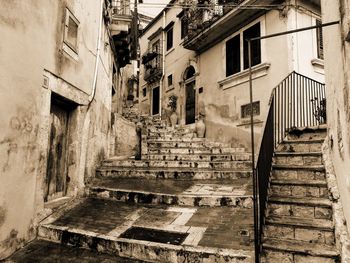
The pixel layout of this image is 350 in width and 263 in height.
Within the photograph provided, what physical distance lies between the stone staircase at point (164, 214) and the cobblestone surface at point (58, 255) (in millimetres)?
98


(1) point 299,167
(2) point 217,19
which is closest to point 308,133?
(1) point 299,167

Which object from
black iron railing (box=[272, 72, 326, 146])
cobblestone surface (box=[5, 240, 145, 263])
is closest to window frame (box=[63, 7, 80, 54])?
cobblestone surface (box=[5, 240, 145, 263])

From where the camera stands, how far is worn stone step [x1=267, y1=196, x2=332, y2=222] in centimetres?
362

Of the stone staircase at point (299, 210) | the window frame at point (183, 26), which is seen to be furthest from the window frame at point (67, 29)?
the window frame at point (183, 26)

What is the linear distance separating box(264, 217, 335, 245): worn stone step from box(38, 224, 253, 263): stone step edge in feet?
3.04

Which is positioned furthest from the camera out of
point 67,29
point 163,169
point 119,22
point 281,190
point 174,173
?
point 119,22

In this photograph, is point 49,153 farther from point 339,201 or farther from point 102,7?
point 339,201

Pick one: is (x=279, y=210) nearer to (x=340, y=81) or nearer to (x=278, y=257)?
(x=278, y=257)

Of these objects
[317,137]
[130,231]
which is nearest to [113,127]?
[130,231]

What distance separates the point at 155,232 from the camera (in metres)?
3.63

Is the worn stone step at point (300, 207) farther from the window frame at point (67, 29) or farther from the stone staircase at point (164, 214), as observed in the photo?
the window frame at point (67, 29)

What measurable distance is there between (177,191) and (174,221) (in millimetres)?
1118

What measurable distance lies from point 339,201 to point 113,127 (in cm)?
800

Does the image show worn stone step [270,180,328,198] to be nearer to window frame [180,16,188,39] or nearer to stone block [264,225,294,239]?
stone block [264,225,294,239]
